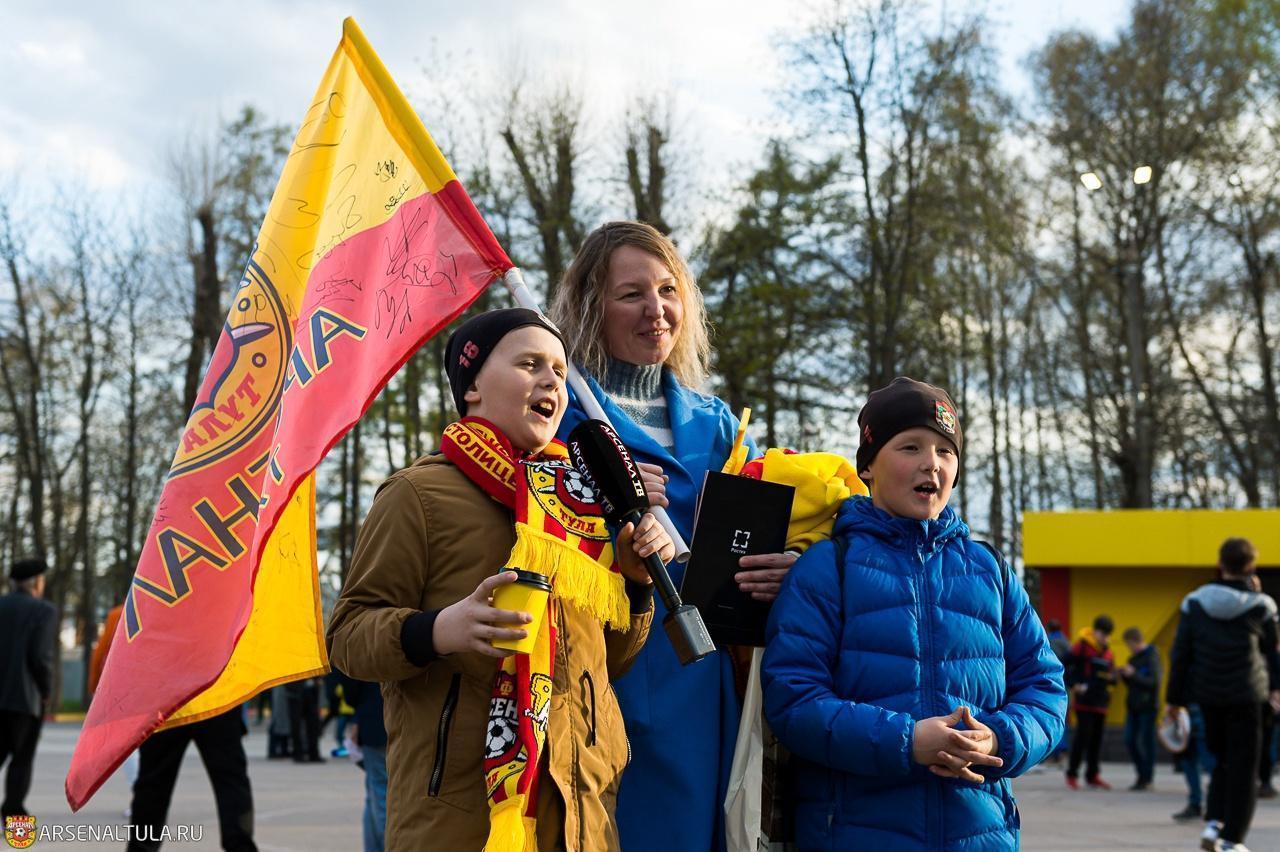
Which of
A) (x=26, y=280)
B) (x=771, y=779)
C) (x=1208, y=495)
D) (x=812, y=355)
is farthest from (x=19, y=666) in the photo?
(x=1208, y=495)

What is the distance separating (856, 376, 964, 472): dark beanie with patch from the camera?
130 inches

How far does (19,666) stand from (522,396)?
Result: 330 inches

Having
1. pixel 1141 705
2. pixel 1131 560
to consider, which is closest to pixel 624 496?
pixel 1141 705

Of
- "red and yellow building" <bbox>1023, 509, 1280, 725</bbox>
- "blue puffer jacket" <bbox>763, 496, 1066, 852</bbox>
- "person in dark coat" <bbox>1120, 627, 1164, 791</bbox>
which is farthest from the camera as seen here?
"red and yellow building" <bbox>1023, 509, 1280, 725</bbox>

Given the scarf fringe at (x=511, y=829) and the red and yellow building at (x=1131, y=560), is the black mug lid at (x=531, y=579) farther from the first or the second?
the red and yellow building at (x=1131, y=560)

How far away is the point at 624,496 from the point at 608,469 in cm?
7

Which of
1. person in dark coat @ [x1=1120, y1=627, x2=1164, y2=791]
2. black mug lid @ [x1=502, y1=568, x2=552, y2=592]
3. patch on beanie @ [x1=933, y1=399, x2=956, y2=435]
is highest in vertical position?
patch on beanie @ [x1=933, y1=399, x2=956, y2=435]

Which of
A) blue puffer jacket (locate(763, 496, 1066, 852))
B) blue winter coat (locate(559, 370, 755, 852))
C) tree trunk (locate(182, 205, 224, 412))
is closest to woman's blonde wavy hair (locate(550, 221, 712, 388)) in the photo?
blue winter coat (locate(559, 370, 755, 852))

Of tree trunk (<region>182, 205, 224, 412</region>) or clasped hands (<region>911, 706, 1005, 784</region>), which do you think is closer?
clasped hands (<region>911, 706, 1005, 784</region>)

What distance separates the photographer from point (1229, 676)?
8789 mm

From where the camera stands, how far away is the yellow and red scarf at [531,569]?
2.51 m

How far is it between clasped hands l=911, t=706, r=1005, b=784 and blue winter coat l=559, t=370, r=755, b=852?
1.73 ft

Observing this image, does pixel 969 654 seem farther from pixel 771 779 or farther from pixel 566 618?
pixel 566 618
